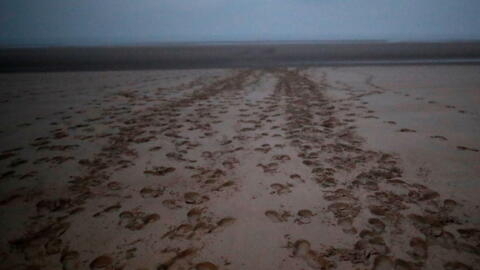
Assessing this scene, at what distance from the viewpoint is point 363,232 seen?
2.21 m

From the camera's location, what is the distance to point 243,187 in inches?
116

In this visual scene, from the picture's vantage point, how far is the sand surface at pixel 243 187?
206 cm

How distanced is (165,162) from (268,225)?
5.94ft

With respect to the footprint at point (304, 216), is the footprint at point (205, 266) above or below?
below

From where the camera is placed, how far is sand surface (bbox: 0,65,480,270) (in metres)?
2.06

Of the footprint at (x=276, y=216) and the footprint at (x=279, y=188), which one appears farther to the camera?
the footprint at (x=279, y=188)

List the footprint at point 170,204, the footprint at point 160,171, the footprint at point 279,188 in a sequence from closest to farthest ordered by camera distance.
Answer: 1. the footprint at point 170,204
2. the footprint at point 279,188
3. the footprint at point 160,171

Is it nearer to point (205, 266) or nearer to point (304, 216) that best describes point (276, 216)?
point (304, 216)

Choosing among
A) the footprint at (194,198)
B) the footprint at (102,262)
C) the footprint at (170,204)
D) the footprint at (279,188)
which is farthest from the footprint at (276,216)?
the footprint at (102,262)

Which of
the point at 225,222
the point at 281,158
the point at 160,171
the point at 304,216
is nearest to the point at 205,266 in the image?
the point at 225,222

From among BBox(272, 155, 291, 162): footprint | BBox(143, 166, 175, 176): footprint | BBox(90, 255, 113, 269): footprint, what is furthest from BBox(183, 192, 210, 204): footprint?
BBox(272, 155, 291, 162): footprint

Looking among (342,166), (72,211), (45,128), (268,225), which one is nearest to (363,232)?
(268,225)

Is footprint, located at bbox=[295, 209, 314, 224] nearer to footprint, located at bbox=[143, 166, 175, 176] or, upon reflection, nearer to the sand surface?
the sand surface

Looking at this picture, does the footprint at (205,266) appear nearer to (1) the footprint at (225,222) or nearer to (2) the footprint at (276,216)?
(1) the footprint at (225,222)
